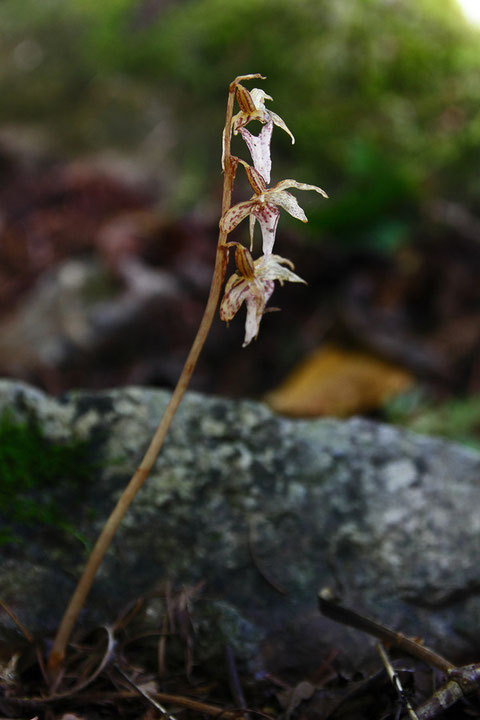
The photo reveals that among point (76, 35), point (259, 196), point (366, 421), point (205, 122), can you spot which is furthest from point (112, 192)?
point (259, 196)

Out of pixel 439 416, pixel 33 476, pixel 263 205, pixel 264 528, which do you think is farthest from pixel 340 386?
pixel 263 205

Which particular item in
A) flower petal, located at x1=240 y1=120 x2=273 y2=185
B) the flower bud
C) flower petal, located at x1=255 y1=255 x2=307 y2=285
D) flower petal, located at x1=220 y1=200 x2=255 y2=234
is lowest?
flower petal, located at x1=255 y1=255 x2=307 y2=285

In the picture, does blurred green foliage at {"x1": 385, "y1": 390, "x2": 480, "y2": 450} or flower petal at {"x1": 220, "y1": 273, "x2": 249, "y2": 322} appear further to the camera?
blurred green foliage at {"x1": 385, "y1": 390, "x2": 480, "y2": 450}

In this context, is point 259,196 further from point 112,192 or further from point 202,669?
point 112,192

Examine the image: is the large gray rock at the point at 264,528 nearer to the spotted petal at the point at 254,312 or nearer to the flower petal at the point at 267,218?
the spotted petal at the point at 254,312

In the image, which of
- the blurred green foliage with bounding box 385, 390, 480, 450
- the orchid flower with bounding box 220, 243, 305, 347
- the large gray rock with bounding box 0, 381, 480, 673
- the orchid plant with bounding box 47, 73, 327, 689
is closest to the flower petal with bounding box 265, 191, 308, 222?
the orchid plant with bounding box 47, 73, 327, 689

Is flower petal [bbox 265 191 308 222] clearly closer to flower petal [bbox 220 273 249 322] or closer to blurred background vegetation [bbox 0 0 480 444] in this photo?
flower petal [bbox 220 273 249 322]

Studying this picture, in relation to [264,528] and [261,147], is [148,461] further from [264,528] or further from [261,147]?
[261,147]
